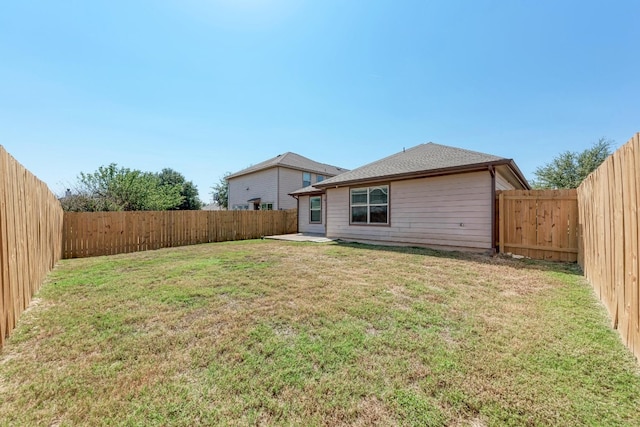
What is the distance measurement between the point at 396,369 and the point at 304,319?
127cm

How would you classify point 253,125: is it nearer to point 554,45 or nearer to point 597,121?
point 554,45

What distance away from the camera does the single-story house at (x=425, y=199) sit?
7641 mm

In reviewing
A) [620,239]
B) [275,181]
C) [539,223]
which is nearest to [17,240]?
Result: [620,239]

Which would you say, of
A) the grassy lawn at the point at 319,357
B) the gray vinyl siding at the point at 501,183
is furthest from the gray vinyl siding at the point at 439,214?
the grassy lawn at the point at 319,357

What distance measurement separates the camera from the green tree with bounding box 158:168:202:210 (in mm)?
34938

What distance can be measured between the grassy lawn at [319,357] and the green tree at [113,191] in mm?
12207

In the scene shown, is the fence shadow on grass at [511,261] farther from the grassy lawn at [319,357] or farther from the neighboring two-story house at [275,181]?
the neighboring two-story house at [275,181]

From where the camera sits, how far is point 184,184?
3556 centimetres

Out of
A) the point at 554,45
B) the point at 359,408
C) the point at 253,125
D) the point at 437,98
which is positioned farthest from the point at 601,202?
the point at 253,125

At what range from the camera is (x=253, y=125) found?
15547 millimetres

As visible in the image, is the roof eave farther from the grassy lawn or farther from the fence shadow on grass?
the grassy lawn

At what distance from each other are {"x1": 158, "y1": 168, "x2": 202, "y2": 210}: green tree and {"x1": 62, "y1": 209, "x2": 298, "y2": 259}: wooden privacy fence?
80.6 ft

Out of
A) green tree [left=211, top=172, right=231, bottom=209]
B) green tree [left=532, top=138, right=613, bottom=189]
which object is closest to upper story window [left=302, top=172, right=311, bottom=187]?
green tree [left=211, top=172, right=231, bottom=209]

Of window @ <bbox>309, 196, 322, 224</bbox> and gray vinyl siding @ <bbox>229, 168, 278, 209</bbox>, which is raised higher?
gray vinyl siding @ <bbox>229, 168, 278, 209</bbox>
